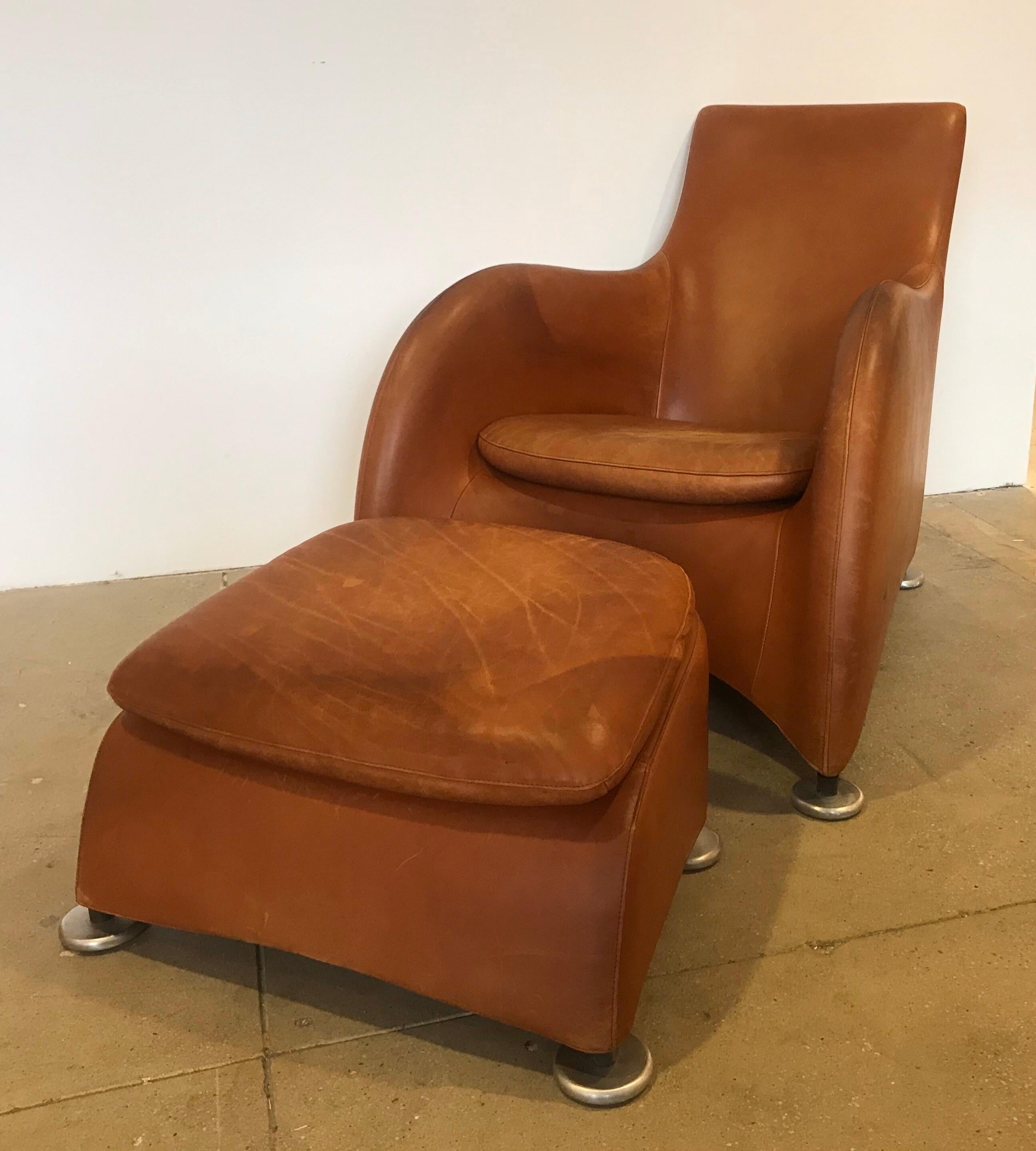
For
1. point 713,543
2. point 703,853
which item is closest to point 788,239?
point 713,543

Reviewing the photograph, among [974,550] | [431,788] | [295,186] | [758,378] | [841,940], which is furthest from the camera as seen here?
[974,550]

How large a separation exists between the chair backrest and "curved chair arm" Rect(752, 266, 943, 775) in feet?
1.08

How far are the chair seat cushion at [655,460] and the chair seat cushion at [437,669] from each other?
0.64ft

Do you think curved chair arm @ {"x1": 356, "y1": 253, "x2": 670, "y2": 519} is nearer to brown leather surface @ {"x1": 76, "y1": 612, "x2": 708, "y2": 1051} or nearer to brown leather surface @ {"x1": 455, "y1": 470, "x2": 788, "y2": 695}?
brown leather surface @ {"x1": 455, "y1": 470, "x2": 788, "y2": 695}

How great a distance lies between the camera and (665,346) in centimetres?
176

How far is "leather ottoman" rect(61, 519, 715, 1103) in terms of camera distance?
842 mm

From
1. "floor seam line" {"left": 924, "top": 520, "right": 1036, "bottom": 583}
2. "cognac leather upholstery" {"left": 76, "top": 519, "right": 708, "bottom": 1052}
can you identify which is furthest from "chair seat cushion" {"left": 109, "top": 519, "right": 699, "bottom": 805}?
"floor seam line" {"left": 924, "top": 520, "right": 1036, "bottom": 583}

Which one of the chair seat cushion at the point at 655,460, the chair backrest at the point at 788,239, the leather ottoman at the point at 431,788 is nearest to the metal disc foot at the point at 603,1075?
the leather ottoman at the point at 431,788

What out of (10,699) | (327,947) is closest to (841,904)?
(327,947)

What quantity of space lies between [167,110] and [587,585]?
1345mm

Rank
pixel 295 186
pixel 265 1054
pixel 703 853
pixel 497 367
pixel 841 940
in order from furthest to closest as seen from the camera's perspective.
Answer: pixel 295 186
pixel 497 367
pixel 703 853
pixel 841 940
pixel 265 1054

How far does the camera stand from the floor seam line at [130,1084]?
0.91m

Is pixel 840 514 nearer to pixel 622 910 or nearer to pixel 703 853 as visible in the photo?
pixel 703 853

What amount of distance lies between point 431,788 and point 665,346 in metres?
1.15
